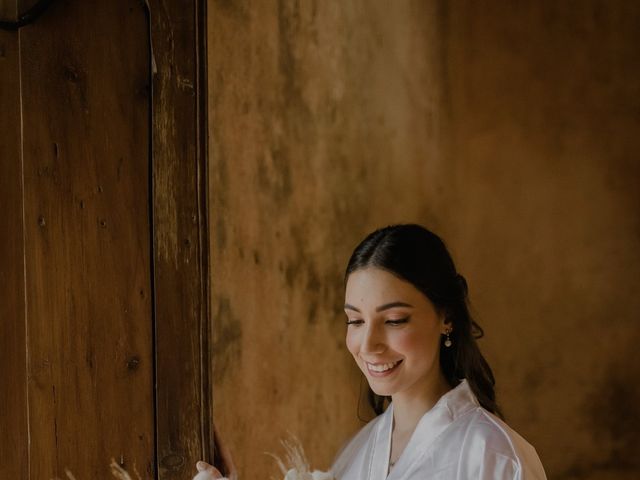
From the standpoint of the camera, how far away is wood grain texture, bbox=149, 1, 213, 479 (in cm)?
155

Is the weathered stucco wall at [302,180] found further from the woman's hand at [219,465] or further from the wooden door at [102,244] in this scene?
the wooden door at [102,244]

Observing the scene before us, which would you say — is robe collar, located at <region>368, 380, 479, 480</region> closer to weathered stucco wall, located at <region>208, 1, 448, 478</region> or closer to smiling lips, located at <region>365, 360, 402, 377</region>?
smiling lips, located at <region>365, 360, 402, 377</region>

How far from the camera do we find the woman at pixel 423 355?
1788 millimetres

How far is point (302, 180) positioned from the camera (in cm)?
324

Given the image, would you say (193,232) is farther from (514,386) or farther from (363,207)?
(514,386)

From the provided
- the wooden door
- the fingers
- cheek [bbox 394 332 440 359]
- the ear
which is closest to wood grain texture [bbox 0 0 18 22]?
the wooden door

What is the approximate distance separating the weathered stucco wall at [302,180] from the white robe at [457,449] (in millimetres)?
974

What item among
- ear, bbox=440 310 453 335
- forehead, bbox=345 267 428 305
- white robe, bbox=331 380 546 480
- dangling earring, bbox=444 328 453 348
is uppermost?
forehead, bbox=345 267 428 305

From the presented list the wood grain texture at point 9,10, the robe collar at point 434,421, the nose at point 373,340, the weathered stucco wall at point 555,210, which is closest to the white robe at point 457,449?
the robe collar at point 434,421

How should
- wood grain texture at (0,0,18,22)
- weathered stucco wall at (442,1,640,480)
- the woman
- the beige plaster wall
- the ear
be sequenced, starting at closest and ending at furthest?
wood grain texture at (0,0,18,22) → the woman → the ear → the beige plaster wall → weathered stucco wall at (442,1,640,480)

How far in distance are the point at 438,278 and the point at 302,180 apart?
1.43 m

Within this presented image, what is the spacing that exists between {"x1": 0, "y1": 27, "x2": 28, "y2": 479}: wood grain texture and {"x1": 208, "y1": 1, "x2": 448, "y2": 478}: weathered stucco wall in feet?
4.72

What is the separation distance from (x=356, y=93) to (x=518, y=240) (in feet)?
3.50

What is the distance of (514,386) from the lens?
12.3ft
